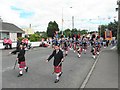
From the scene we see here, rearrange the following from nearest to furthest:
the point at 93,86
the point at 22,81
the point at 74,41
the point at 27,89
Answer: the point at 27,89, the point at 93,86, the point at 22,81, the point at 74,41

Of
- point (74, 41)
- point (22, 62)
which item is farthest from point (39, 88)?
point (74, 41)

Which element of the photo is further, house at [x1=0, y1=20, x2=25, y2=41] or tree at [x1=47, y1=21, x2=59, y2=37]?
tree at [x1=47, y1=21, x2=59, y2=37]

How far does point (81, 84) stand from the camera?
358 inches

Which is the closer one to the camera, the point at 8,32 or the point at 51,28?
the point at 8,32

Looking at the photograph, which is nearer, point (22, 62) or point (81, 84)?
point (81, 84)

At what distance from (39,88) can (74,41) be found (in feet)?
47.8

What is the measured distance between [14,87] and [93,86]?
2684 mm

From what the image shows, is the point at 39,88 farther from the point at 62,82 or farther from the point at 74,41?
the point at 74,41

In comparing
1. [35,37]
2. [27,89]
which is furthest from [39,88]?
[35,37]

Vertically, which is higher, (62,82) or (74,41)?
(74,41)

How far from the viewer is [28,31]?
86.5 metres

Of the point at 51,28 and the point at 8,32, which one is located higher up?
the point at 51,28

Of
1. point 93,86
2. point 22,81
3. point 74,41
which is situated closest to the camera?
point 93,86

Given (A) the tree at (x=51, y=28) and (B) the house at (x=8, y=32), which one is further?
(A) the tree at (x=51, y=28)
